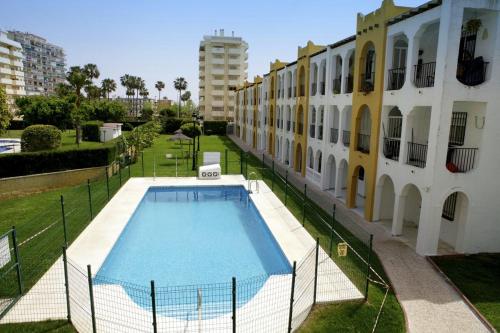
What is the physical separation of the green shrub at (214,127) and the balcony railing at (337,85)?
4499 centimetres

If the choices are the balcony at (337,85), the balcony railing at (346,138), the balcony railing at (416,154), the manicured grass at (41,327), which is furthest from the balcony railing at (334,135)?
the manicured grass at (41,327)

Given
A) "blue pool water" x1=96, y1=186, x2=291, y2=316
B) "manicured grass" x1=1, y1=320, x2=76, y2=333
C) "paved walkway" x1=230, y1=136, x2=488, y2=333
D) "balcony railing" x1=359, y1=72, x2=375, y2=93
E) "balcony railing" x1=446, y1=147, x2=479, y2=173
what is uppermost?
"balcony railing" x1=359, y1=72, x2=375, y2=93

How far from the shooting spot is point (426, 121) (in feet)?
52.9

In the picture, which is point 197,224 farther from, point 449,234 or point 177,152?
point 177,152

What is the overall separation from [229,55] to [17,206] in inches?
2969

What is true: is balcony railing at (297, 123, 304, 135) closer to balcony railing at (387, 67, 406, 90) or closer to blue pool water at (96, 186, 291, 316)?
blue pool water at (96, 186, 291, 316)

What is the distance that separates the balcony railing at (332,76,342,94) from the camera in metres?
22.0

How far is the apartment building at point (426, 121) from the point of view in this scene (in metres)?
12.7

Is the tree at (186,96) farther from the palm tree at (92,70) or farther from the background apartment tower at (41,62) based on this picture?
the background apartment tower at (41,62)

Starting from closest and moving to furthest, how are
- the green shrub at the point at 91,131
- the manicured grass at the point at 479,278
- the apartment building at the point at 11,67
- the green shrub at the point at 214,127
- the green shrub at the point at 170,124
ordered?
the manicured grass at the point at 479,278, the green shrub at the point at 91,131, the green shrub at the point at 170,124, the green shrub at the point at 214,127, the apartment building at the point at 11,67

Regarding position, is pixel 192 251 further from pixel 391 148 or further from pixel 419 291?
pixel 391 148

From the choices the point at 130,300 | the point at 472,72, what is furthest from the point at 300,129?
the point at 130,300

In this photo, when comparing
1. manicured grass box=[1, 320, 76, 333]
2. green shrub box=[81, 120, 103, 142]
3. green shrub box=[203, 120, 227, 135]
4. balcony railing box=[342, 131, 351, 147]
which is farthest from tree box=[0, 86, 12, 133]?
green shrub box=[203, 120, 227, 135]

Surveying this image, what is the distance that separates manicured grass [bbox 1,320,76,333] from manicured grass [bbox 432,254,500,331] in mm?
10702
